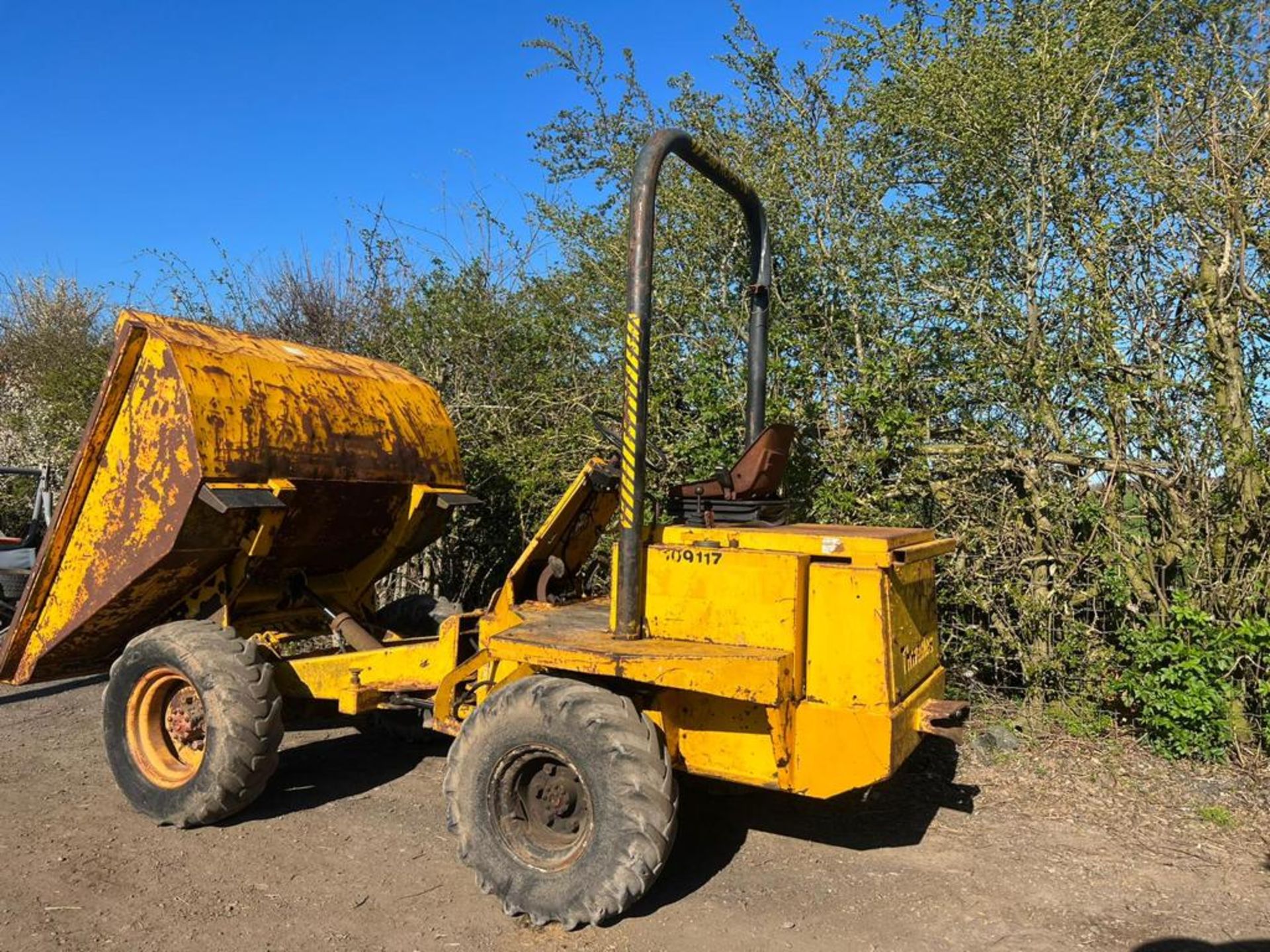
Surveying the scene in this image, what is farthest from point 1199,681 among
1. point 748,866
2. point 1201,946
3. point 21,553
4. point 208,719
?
point 21,553

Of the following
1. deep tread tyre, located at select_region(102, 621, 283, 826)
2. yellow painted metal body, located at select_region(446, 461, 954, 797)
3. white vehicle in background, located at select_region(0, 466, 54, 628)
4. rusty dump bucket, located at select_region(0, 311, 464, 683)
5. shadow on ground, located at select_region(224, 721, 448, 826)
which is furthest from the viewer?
white vehicle in background, located at select_region(0, 466, 54, 628)

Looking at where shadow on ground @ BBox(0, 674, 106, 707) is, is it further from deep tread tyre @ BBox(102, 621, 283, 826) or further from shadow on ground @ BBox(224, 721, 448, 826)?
deep tread tyre @ BBox(102, 621, 283, 826)

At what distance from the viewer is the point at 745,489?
430 centimetres

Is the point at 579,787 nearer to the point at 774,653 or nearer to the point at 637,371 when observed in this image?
the point at 774,653

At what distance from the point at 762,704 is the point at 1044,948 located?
55.4 inches

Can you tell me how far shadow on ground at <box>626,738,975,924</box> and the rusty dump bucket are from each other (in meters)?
2.62

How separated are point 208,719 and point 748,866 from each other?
2.78 m

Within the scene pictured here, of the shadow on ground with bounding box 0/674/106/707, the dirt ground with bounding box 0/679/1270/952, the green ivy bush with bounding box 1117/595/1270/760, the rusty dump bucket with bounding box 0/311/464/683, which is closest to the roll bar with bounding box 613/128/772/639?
the dirt ground with bounding box 0/679/1270/952

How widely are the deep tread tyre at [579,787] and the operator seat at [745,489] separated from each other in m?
1.01

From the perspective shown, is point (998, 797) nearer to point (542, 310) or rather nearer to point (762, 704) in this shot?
point (762, 704)

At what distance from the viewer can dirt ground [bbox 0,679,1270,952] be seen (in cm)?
363

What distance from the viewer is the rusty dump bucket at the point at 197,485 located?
473 cm

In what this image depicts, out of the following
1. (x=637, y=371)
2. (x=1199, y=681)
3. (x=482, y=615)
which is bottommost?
(x=1199, y=681)

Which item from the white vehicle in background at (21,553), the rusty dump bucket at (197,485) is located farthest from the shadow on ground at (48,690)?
the rusty dump bucket at (197,485)
